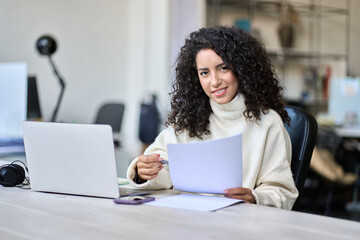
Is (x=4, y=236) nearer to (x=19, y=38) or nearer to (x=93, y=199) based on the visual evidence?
(x=93, y=199)

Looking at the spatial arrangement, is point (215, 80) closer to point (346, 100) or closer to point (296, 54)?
point (346, 100)

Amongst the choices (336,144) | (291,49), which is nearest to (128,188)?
(336,144)

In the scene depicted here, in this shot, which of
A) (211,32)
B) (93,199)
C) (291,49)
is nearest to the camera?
(93,199)

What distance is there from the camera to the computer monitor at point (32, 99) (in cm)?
337

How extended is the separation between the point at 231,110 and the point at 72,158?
58 cm

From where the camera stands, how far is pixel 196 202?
127 centimetres

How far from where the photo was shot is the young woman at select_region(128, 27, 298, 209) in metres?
1.50

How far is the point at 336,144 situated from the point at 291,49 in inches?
87.4

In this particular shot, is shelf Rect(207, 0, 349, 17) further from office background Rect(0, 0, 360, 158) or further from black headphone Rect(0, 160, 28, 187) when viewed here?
black headphone Rect(0, 160, 28, 187)

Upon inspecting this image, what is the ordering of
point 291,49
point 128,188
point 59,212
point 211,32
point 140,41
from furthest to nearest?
point 291,49 → point 140,41 → point 211,32 → point 128,188 → point 59,212

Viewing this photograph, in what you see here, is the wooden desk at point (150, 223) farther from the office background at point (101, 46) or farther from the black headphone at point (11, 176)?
the office background at point (101, 46)

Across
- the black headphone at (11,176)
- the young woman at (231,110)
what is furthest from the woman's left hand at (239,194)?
the black headphone at (11,176)

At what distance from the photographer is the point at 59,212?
1.13m

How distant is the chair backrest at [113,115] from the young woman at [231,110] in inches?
92.0
